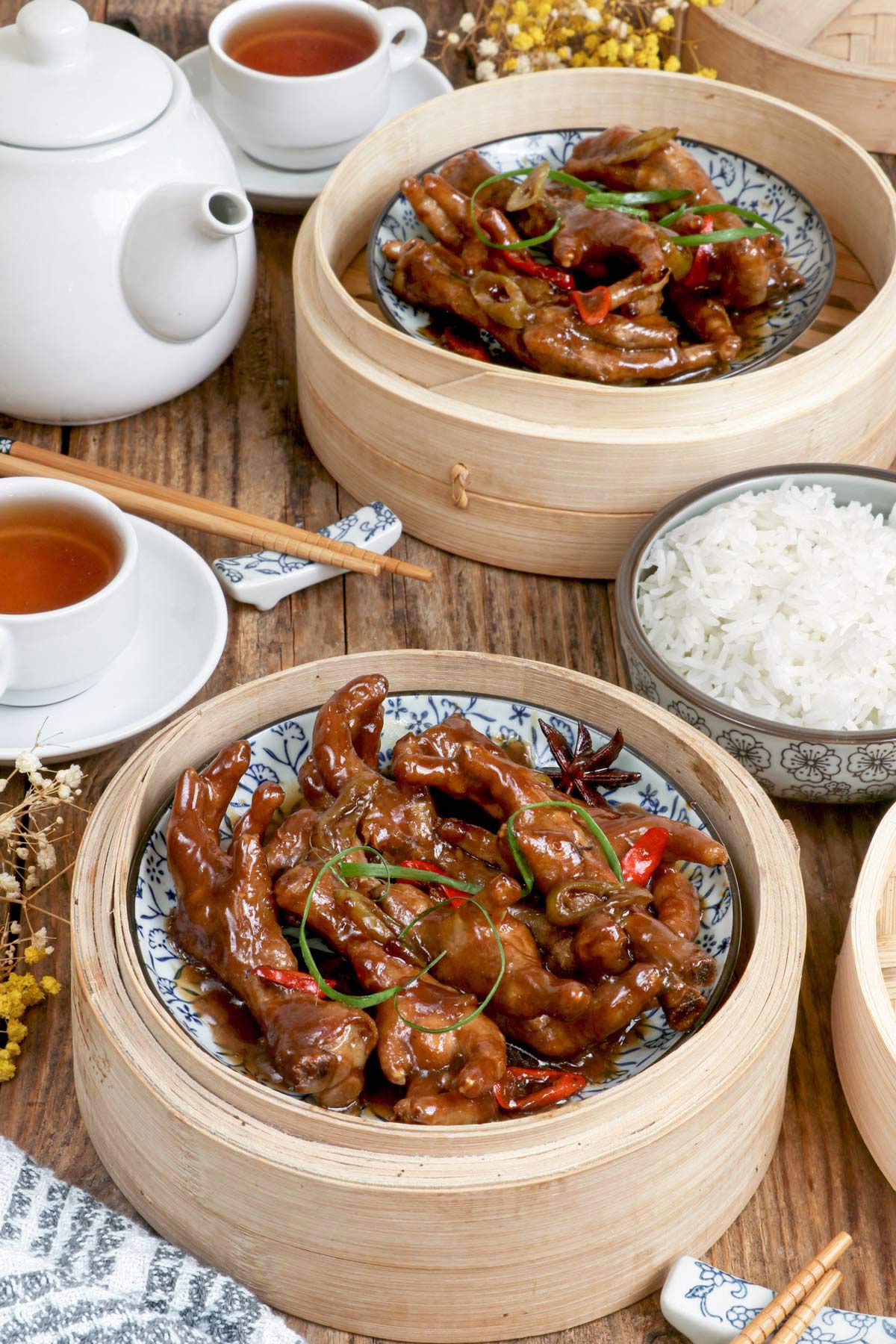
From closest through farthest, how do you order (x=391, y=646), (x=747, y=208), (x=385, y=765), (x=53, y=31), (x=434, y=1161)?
(x=434, y=1161)
(x=385, y=765)
(x=53, y=31)
(x=391, y=646)
(x=747, y=208)

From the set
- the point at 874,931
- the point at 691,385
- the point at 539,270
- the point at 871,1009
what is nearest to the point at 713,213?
the point at 539,270

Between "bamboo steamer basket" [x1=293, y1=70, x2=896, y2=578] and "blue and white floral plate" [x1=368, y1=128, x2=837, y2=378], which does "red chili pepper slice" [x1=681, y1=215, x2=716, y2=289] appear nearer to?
"blue and white floral plate" [x1=368, y1=128, x2=837, y2=378]

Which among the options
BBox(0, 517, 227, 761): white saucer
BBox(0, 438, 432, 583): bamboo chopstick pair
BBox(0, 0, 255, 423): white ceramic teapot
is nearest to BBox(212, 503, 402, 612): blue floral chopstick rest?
BBox(0, 438, 432, 583): bamboo chopstick pair

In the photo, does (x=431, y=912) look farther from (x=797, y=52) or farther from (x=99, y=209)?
(x=797, y=52)

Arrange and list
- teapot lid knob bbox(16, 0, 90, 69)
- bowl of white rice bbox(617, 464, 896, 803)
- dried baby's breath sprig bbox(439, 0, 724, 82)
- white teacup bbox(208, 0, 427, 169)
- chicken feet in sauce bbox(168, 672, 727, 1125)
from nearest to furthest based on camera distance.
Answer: chicken feet in sauce bbox(168, 672, 727, 1125)
bowl of white rice bbox(617, 464, 896, 803)
teapot lid knob bbox(16, 0, 90, 69)
white teacup bbox(208, 0, 427, 169)
dried baby's breath sprig bbox(439, 0, 724, 82)

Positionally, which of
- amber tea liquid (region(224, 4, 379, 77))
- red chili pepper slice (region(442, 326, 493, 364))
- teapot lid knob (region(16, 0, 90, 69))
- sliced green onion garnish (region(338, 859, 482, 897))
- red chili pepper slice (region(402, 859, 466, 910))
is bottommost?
red chili pepper slice (region(402, 859, 466, 910))
